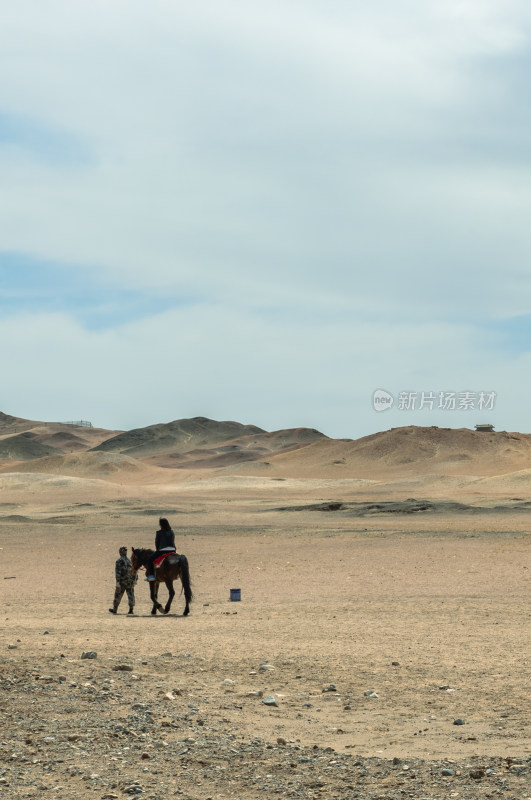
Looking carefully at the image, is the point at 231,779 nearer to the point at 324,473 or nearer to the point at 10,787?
the point at 10,787

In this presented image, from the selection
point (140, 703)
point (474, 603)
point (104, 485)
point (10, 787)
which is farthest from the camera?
point (104, 485)

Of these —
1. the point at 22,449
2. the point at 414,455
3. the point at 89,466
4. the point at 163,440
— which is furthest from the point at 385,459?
the point at 163,440

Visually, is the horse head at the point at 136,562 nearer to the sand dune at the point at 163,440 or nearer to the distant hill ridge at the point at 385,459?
the distant hill ridge at the point at 385,459

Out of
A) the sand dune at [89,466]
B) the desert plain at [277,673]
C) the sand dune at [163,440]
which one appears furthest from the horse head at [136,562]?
the sand dune at [163,440]

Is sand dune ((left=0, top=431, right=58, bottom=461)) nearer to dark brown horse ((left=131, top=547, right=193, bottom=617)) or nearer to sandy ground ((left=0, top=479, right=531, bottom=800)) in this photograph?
sandy ground ((left=0, top=479, right=531, bottom=800))

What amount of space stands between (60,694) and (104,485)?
66.4 meters

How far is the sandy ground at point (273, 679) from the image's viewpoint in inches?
275

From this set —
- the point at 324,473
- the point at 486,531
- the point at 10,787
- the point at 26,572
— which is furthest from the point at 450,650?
the point at 324,473

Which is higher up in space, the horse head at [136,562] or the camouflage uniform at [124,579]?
the horse head at [136,562]

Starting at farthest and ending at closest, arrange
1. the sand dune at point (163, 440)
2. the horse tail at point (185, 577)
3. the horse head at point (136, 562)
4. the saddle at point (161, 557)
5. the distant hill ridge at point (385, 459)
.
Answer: the sand dune at point (163, 440)
the distant hill ridge at point (385, 459)
the horse head at point (136, 562)
the saddle at point (161, 557)
the horse tail at point (185, 577)

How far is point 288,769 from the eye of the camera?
7062 millimetres

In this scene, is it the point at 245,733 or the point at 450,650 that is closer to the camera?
the point at 245,733

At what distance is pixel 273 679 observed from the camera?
33.6ft

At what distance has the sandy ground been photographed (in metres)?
6.99
